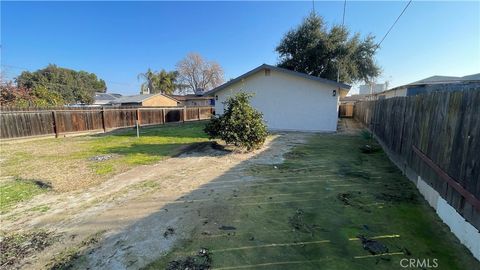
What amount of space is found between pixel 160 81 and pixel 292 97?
4171cm

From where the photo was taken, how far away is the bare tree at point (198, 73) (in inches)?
2021

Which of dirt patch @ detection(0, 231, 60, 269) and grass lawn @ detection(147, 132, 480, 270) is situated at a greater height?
grass lawn @ detection(147, 132, 480, 270)

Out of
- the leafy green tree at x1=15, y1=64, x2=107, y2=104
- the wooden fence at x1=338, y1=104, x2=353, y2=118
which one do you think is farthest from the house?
the leafy green tree at x1=15, y1=64, x2=107, y2=104

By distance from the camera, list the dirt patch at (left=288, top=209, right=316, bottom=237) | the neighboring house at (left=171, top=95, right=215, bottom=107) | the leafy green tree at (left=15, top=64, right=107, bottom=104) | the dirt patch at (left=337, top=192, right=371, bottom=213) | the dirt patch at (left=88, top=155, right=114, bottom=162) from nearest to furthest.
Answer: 1. the dirt patch at (left=288, top=209, right=316, bottom=237)
2. the dirt patch at (left=337, top=192, right=371, bottom=213)
3. the dirt patch at (left=88, top=155, right=114, bottom=162)
4. the leafy green tree at (left=15, top=64, right=107, bottom=104)
5. the neighboring house at (left=171, top=95, right=215, bottom=107)

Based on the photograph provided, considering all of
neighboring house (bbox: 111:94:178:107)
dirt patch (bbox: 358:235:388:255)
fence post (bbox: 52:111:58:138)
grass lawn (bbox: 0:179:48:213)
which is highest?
neighboring house (bbox: 111:94:178:107)

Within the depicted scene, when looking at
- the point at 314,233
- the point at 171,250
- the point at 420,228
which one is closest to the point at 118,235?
the point at 171,250

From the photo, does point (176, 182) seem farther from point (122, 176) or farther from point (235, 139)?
point (235, 139)

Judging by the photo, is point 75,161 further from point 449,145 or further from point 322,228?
point 449,145

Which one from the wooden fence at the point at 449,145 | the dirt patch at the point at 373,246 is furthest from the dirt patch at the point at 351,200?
the wooden fence at the point at 449,145

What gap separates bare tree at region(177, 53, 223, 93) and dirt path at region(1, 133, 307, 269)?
47.4 m

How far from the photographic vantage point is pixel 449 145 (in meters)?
3.18

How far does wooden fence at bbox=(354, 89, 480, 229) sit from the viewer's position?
2.60m

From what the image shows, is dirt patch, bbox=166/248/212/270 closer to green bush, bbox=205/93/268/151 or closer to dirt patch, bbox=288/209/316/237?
dirt patch, bbox=288/209/316/237

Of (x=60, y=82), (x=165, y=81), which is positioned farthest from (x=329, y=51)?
(x=60, y=82)
